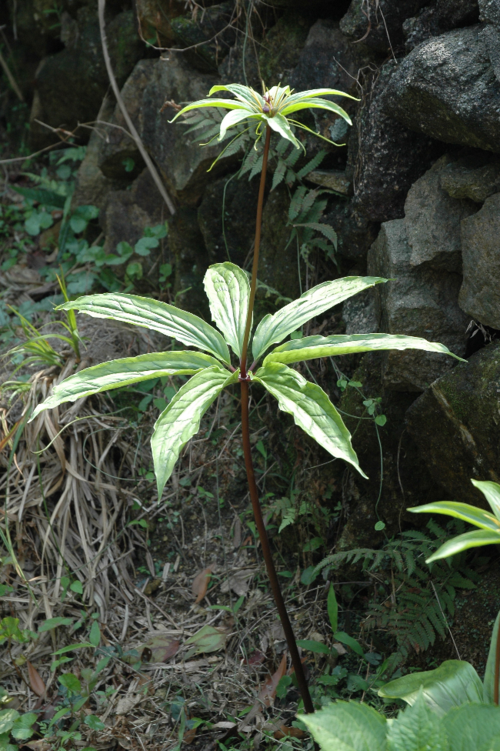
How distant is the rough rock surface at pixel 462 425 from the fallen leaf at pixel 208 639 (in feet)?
3.56

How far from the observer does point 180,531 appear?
287cm

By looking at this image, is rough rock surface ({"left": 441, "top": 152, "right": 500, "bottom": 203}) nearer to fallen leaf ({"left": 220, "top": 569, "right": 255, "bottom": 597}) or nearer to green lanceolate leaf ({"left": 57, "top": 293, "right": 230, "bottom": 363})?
green lanceolate leaf ({"left": 57, "top": 293, "right": 230, "bottom": 363})

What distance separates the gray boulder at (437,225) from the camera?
7.11ft

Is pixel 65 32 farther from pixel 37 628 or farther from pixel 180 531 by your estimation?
pixel 37 628

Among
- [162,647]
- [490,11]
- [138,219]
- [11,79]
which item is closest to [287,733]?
[162,647]

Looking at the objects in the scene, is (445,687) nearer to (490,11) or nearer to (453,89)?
(453,89)

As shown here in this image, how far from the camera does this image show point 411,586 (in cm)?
225

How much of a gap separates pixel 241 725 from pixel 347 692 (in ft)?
1.30

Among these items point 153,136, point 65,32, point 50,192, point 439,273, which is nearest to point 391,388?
point 439,273

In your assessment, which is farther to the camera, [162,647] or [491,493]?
[162,647]

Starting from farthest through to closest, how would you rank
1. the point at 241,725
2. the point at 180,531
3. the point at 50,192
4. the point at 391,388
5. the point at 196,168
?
the point at 50,192
the point at 196,168
the point at 180,531
the point at 391,388
the point at 241,725

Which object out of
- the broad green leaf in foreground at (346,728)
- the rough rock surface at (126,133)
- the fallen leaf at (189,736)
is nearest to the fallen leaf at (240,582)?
the fallen leaf at (189,736)

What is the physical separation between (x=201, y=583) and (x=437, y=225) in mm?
1791

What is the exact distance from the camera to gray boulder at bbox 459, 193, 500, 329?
76.8 inches
